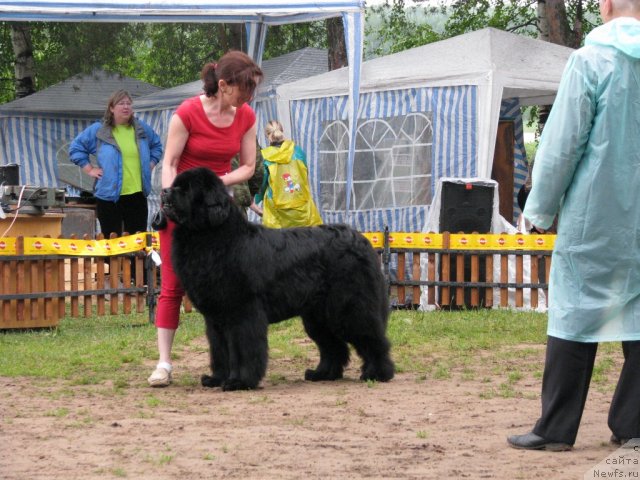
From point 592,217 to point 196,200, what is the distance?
2340 mm

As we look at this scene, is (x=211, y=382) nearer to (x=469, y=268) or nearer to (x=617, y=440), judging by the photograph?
(x=617, y=440)

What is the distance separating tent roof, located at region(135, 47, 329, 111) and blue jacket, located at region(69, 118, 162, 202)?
3.51m

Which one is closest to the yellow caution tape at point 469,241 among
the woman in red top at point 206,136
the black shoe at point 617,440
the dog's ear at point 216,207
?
the woman in red top at point 206,136

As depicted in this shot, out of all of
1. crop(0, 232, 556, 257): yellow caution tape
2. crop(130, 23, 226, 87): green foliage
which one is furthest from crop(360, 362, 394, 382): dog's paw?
crop(130, 23, 226, 87): green foliage

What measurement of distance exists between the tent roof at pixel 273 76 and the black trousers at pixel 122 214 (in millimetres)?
3789

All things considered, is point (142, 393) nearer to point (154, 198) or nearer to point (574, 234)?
point (574, 234)

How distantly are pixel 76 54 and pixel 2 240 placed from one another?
11859mm

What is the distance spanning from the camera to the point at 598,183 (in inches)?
168

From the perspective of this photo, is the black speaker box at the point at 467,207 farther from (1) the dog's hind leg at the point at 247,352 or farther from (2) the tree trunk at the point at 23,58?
(2) the tree trunk at the point at 23,58

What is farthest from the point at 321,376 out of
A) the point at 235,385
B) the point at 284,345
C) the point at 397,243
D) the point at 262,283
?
the point at 397,243

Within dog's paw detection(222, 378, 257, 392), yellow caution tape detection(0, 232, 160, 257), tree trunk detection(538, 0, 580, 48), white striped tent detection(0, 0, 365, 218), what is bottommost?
dog's paw detection(222, 378, 257, 392)

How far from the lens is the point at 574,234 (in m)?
4.34

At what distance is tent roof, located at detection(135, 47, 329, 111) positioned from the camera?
1510 cm

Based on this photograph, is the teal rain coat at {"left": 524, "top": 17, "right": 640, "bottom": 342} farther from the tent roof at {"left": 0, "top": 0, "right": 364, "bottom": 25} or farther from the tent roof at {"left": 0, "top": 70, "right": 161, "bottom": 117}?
the tent roof at {"left": 0, "top": 70, "right": 161, "bottom": 117}
